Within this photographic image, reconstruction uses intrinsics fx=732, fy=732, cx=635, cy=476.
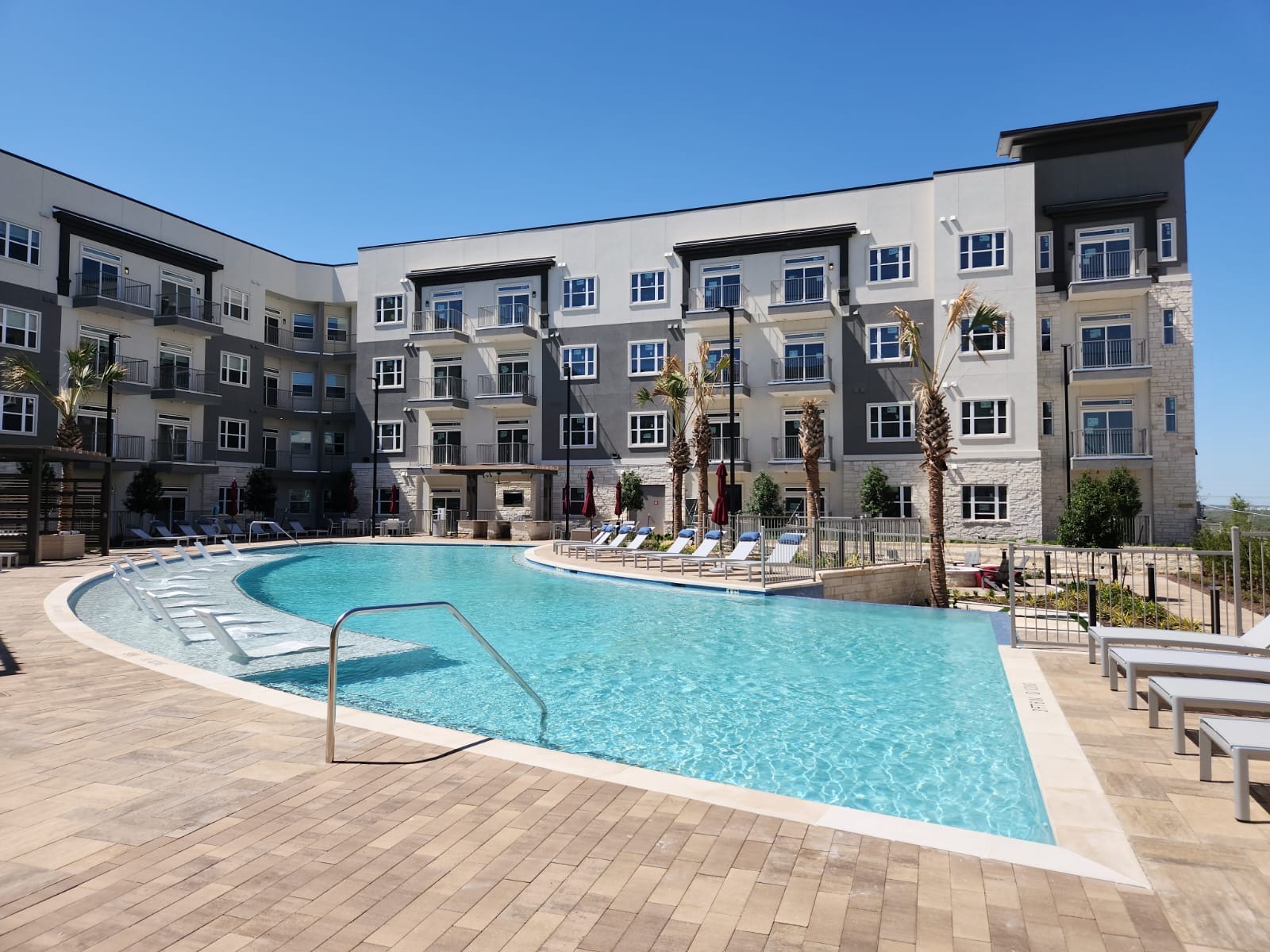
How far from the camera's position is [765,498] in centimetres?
2883

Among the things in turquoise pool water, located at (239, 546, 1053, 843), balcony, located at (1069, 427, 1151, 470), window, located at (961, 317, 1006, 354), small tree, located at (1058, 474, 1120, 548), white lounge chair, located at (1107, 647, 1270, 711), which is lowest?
turquoise pool water, located at (239, 546, 1053, 843)

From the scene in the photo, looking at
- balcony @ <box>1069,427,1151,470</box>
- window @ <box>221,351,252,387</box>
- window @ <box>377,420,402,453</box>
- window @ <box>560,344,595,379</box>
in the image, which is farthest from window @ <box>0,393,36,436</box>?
balcony @ <box>1069,427,1151,470</box>

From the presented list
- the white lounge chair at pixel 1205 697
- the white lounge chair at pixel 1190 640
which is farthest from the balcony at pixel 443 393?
the white lounge chair at pixel 1205 697

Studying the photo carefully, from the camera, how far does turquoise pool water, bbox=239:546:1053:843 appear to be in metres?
5.59

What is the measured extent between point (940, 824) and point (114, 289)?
120 ft

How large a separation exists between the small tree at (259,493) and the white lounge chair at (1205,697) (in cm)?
3632

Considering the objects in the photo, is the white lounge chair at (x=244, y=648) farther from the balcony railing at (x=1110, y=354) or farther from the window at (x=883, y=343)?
the balcony railing at (x=1110, y=354)

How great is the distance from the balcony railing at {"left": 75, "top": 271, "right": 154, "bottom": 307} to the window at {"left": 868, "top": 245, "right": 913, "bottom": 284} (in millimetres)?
30694

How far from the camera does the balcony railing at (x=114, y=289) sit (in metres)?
29.4

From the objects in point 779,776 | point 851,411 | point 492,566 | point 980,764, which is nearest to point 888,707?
point 980,764

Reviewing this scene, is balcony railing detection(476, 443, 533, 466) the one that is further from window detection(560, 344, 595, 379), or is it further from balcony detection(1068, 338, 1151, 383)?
balcony detection(1068, 338, 1151, 383)

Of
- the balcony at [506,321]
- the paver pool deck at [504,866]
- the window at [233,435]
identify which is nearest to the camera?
the paver pool deck at [504,866]

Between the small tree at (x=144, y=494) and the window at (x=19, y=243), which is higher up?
the window at (x=19, y=243)

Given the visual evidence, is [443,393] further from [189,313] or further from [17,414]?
[17,414]
